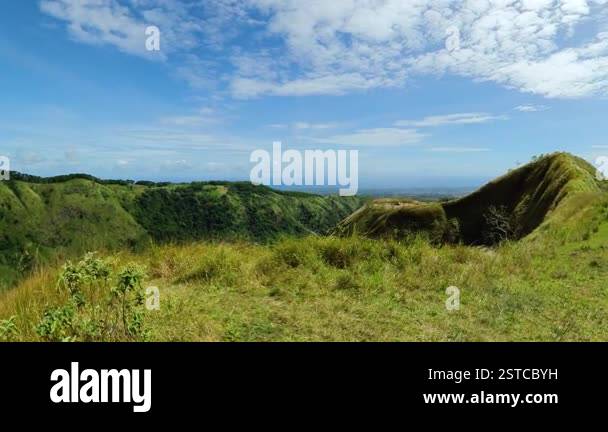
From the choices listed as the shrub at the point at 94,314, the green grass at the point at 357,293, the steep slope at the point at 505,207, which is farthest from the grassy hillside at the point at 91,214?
the shrub at the point at 94,314

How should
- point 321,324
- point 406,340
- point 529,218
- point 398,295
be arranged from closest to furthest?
point 406,340
point 321,324
point 398,295
point 529,218

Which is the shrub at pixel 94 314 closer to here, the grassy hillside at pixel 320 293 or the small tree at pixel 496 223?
the grassy hillside at pixel 320 293

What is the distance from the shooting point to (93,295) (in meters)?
7.52

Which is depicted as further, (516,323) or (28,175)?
(28,175)

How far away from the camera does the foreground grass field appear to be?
6516mm

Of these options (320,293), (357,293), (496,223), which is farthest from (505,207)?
(320,293)

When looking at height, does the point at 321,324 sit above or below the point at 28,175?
below

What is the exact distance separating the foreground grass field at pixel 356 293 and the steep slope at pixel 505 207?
46.5 ft

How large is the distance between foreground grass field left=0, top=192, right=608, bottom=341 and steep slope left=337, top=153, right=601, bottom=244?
1416 centimetres

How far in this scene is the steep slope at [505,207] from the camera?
28234 millimetres

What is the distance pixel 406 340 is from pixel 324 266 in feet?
13.2

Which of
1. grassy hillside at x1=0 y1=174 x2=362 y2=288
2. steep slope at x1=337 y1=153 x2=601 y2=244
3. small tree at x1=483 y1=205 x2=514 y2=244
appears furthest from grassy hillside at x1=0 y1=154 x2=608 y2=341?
grassy hillside at x1=0 y1=174 x2=362 y2=288

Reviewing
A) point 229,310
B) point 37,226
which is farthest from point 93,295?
point 37,226
